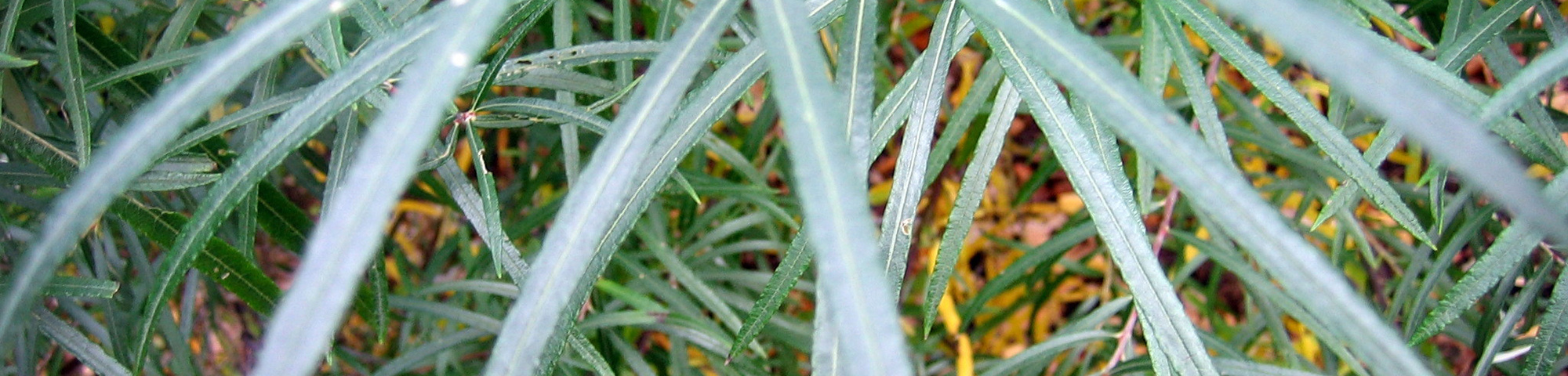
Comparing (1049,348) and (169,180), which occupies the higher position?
(169,180)

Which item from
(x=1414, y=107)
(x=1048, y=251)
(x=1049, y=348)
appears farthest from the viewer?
(x=1048, y=251)

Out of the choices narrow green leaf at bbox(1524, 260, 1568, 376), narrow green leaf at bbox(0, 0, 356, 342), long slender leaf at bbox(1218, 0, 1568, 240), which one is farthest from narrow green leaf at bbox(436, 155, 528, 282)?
narrow green leaf at bbox(1524, 260, 1568, 376)

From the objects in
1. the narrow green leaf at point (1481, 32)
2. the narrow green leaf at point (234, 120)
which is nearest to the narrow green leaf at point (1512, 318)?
the narrow green leaf at point (1481, 32)

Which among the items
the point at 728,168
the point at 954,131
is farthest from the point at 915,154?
the point at 728,168

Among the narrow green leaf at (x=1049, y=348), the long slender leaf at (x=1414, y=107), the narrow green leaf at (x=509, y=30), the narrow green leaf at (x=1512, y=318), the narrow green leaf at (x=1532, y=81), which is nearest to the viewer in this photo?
the long slender leaf at (x=1414, y=107)

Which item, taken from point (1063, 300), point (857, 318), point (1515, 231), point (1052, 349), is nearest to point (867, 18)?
point (857, 318)

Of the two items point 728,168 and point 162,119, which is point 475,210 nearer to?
point 162,119

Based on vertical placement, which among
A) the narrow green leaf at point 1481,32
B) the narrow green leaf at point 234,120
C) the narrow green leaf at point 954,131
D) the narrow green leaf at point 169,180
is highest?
the narrow green leaf at point 234,120

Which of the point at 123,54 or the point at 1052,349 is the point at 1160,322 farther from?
the point at 123,54

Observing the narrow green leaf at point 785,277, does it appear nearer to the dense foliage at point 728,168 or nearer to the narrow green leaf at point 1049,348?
the dense foliage at point 728,168
